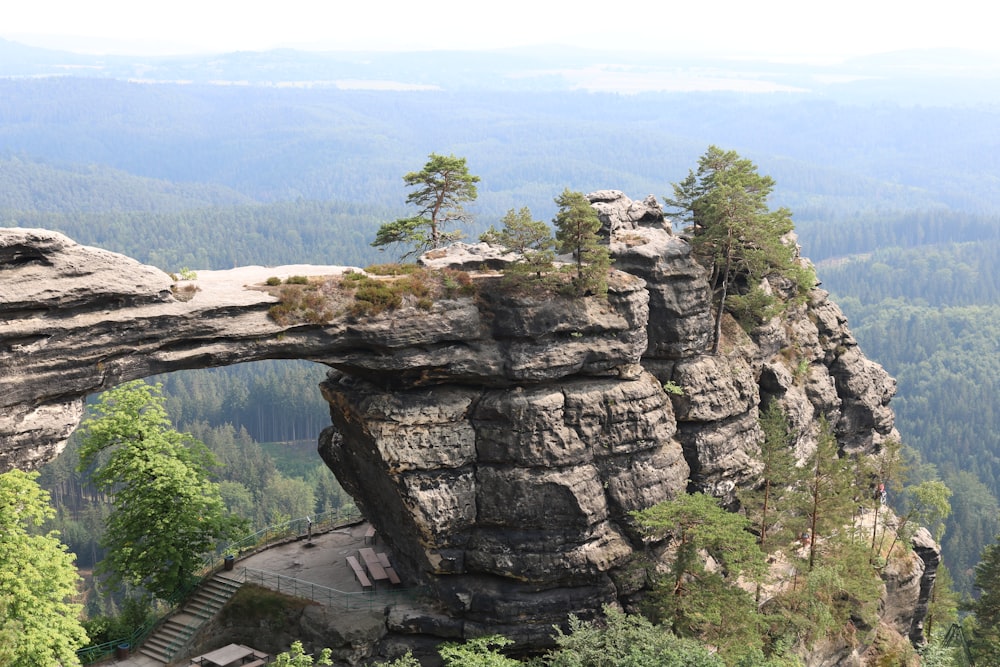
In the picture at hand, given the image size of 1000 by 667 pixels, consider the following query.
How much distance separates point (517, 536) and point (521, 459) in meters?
3.23

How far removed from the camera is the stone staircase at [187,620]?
4625 cm

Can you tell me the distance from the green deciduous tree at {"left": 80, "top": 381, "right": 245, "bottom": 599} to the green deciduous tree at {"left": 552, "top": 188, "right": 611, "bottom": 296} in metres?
20.9

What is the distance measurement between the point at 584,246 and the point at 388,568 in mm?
17044

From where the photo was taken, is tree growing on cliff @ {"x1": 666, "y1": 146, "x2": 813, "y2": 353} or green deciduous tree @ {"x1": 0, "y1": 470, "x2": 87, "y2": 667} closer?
green deciduous tree @ {"x1": 0, "y1": 470, "x2": 87, "y2": 667}

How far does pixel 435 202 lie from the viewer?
172ft

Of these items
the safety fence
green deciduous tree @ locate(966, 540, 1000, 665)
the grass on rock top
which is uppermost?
the grass on rock top

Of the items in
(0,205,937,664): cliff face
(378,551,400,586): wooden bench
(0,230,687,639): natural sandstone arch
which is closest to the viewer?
(0,205,937,664): cliff face

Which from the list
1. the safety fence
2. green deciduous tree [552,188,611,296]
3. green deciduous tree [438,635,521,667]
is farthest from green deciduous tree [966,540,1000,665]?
green deciduous tree [552,188,611,296]

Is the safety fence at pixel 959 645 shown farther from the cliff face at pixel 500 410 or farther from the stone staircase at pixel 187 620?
the stone staircase at pixel 187 620

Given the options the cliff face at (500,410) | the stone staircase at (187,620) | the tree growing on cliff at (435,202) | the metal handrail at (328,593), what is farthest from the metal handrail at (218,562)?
the tree growing on cliff at (435,202)

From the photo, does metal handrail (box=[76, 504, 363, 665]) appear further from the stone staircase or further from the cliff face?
the cliff face

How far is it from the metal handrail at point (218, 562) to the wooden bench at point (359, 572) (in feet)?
15.3

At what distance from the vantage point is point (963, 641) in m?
54.8

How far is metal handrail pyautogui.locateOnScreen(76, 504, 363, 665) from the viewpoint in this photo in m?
46.9
